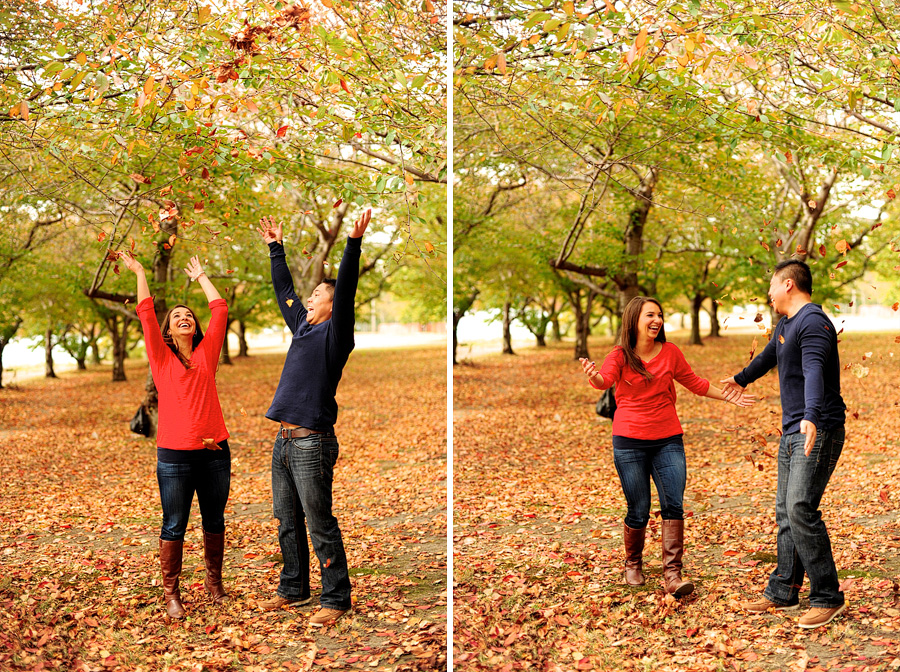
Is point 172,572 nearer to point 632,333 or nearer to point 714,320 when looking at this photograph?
point 632,333

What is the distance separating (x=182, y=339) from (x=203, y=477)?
92 centimetres

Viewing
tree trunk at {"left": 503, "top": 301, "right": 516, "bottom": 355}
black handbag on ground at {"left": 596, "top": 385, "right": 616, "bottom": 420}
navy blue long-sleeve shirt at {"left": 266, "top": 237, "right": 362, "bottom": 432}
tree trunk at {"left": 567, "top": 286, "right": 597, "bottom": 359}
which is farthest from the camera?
tree trunk at {"left": 503, "top": 301, "right": 516, "bottom": 355}

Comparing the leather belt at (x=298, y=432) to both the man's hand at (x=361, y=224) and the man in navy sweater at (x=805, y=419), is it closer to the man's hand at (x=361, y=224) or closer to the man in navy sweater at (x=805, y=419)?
the man's hand at (x=361, y=224)

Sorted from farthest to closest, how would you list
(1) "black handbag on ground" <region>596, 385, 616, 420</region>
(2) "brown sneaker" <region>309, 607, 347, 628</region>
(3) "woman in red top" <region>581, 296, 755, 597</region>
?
(1) "black handbag on ground" <region>596, 385, 616, 420</region> < (3) "woman in red top" <region>581, 296, 755, 597</region> < (2) "brown sneaker" <region>309, 607, 347, 628</region>

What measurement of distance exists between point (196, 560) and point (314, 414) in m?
2.82

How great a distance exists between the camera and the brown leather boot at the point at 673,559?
486 cm

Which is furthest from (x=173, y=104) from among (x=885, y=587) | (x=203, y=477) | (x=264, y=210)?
(x=885, y=587)

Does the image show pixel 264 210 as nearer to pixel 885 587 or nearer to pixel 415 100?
pixel 415 100

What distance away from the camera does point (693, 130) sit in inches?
339

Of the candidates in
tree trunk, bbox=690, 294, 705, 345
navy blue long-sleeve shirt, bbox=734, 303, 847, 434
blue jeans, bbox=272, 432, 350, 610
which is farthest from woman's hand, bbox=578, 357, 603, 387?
tree trunk, bbox=690, 294, 705, 345

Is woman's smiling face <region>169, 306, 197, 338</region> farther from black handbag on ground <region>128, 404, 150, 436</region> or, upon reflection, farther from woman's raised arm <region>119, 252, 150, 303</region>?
black handbag on ground <region>128, 404, 150, 436</region>

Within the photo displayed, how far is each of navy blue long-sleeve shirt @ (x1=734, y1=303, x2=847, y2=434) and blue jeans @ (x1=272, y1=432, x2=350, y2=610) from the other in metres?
2.80

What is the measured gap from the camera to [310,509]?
14.8 ft

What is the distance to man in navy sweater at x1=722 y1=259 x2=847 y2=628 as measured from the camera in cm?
425
